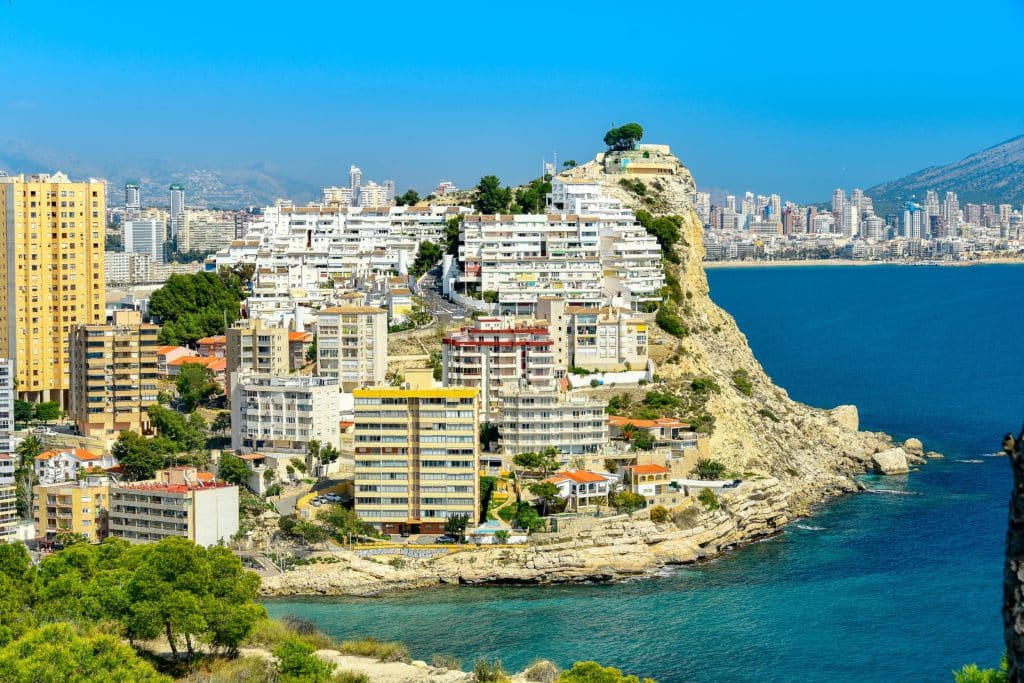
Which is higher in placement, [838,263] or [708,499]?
[838,263]

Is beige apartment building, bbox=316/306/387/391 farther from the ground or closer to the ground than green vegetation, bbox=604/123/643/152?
closer to the ground

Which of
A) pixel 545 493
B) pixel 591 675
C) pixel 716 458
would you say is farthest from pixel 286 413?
pixel 591 675

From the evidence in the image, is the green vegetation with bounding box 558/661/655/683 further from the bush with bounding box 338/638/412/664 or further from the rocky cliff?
the rocky cliff

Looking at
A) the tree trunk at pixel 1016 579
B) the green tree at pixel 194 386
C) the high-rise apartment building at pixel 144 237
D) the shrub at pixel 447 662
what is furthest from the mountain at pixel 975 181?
the tree trunk at pixel 1016 579

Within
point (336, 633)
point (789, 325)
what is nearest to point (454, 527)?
point (336, 633)

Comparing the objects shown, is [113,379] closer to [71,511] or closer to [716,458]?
[71,511]

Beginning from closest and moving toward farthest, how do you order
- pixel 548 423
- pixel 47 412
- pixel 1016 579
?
pixel 1016 579 < pixel 548 423 < pixel 47 412

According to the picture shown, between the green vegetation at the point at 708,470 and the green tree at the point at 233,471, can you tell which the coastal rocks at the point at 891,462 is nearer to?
the green vegetation at the point at 708,470

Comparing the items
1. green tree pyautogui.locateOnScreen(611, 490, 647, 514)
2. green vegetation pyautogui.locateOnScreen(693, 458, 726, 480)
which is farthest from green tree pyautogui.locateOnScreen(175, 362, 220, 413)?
green vegetation pyautogui.locateOnScreen(693, 458, 726, 480)
